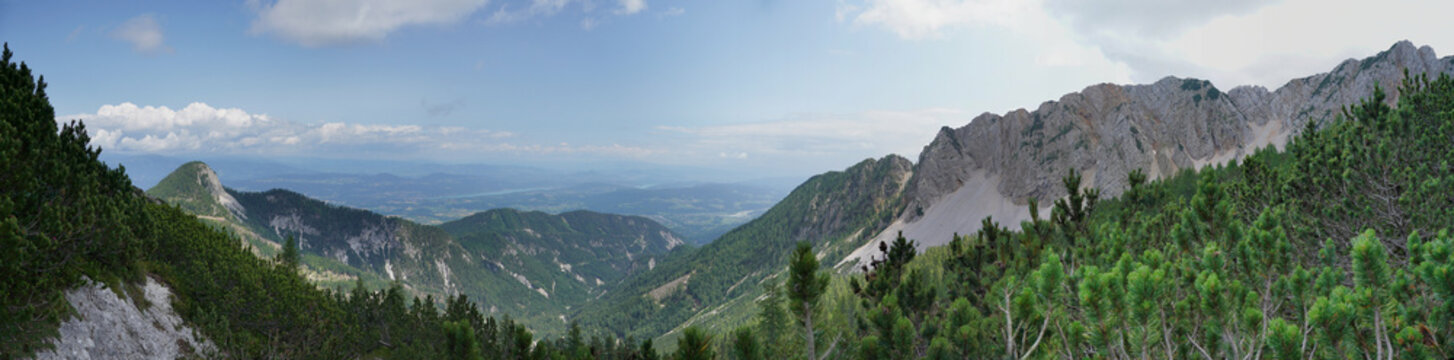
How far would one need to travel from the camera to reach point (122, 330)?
2297cm

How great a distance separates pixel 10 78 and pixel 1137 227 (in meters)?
37.3

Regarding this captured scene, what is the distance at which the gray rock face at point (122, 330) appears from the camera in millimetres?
19703

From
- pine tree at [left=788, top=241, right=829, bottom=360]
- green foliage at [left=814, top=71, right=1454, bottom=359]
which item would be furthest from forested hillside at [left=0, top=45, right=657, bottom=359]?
green foliage at [left=814, top=71, right=1454, bottom=359]

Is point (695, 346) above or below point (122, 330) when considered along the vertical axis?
above

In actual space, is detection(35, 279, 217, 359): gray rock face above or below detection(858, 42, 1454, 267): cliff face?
below

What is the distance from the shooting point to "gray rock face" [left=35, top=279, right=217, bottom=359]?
776 inches

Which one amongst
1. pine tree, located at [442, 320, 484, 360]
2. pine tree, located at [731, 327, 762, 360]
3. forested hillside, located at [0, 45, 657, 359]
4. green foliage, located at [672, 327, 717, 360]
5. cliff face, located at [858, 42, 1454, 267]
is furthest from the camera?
cliff face, located at [858, 42, 1454, 267]

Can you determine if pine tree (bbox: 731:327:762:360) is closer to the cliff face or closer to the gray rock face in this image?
the gray rock face

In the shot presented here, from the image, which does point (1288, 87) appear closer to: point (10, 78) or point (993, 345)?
point (993, 345)

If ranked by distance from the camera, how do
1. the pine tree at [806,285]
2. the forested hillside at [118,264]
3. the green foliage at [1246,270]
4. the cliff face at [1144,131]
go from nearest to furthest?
the green foliage at [1246,270], the pine tree at [806,285], the forested hillside at [118,264], the cliff face at [1144,131]

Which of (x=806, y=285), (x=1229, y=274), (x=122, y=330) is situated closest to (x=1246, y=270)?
(x=1229, y=274)

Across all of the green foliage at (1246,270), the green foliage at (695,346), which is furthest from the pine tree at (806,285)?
the green foliage at (1246,270)

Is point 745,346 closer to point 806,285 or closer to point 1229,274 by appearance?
point 806,285

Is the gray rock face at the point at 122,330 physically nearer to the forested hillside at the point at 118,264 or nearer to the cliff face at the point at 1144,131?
the forested hillside at the point at 118,264
